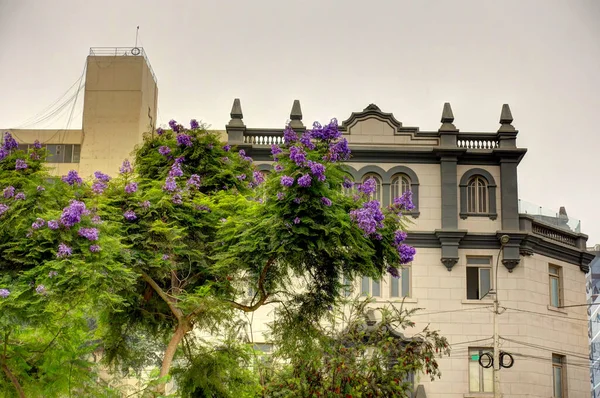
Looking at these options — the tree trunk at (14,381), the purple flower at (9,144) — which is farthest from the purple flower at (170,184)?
the tree trunk at (14,381)

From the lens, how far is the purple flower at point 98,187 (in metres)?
21.5

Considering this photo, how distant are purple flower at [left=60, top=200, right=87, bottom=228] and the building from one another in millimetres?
22016

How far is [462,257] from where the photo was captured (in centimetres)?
4125

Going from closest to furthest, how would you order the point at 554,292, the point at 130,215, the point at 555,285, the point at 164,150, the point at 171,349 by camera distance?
the point at 130,215 → the point at 171,349 → the point at 164,150 → the point at 554,292 → the point at 555,285

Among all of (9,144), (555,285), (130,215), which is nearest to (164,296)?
(130,215)

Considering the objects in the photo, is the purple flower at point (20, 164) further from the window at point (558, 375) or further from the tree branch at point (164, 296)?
the window at point (558, 375)

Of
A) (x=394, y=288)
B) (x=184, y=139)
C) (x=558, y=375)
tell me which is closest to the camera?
(x=184, y=139)

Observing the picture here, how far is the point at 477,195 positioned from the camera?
138 feet

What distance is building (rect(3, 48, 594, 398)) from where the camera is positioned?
40156 millimetres

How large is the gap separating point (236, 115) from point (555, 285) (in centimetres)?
1573

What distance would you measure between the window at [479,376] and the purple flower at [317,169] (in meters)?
23.1

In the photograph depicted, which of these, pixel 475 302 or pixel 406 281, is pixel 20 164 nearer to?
pixel 406 281

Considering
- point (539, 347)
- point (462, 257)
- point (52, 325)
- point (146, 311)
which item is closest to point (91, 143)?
point (462, 257)

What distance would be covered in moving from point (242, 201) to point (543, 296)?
906 inches
